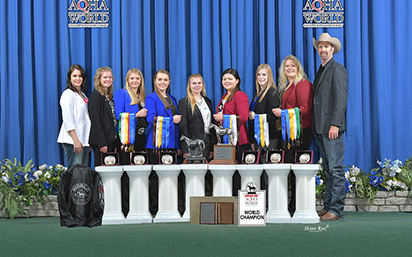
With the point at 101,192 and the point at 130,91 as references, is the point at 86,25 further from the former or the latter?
the point at 101,192

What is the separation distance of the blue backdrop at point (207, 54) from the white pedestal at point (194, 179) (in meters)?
1.30

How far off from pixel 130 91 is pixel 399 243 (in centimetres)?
300

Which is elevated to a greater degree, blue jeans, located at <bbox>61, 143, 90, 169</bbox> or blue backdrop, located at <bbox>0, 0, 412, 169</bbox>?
blue backdrop, located at <bbox>0, 0, 412, 169</bbox>

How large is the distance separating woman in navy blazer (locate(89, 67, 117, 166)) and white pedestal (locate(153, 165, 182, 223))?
0.78m

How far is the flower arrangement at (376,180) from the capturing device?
4.91m

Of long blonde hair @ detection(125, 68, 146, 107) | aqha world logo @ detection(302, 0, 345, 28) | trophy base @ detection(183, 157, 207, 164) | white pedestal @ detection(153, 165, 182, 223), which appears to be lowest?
white pedestal @ detection(153, 165, 182, 223)

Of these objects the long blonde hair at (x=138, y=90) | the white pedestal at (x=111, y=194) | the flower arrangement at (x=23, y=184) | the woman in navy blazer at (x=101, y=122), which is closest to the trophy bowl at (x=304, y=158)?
the white pedestal at (x=111, y=194)

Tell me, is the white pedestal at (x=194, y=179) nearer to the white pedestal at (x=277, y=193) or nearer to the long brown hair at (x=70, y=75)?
the white pedestal at (x=277, y=193)

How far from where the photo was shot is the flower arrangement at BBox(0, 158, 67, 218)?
4750 mm

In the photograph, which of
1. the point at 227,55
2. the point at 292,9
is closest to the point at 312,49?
the point at 292,9

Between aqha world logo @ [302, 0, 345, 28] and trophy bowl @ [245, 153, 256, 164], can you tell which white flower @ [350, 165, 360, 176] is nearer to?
trophy bowl @ [245, 153, 256, 164]

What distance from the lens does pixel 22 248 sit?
3.12 m

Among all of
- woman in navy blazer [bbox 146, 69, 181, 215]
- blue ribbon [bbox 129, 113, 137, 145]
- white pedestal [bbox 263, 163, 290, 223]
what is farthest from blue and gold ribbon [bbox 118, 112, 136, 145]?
white pedestal [bbox 263, 163, 290, 223]

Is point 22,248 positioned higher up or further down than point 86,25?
further down
